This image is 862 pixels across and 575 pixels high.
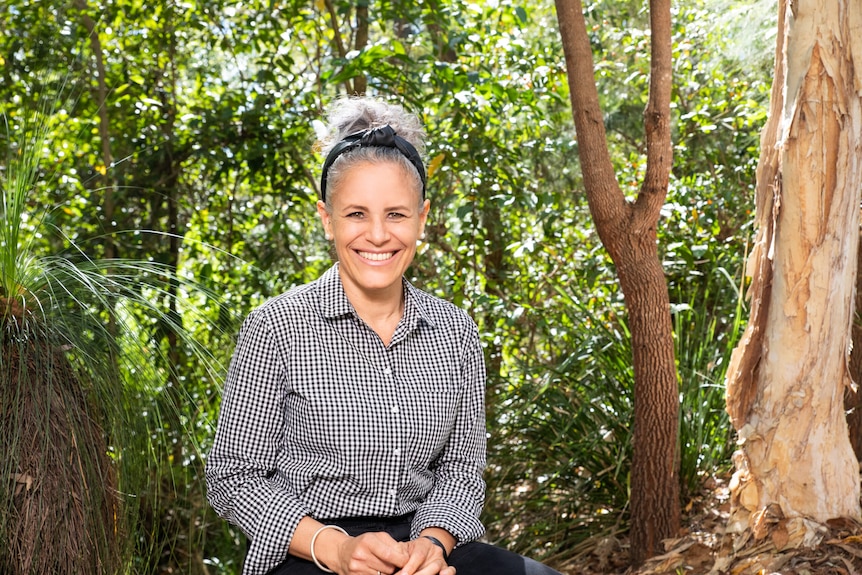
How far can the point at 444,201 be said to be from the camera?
432 centimetres

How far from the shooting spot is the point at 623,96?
5812 millimetres

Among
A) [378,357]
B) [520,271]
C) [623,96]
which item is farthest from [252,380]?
[623,96]

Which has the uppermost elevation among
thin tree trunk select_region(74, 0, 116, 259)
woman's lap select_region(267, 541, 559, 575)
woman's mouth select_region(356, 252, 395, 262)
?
thin tree trunk select_region(74, 0, 116, 259)

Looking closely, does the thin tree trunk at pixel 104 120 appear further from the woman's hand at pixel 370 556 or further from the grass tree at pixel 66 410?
the woman's hand at pixel 370 556

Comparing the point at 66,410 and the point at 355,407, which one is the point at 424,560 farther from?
the point at 66,410

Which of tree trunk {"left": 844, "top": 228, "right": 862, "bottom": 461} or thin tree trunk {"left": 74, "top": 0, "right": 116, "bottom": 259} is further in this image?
thin tree trunk {"left": 74, "top": 0, "right": 116, "bottom": 259}

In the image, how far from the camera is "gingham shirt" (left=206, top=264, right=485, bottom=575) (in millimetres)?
1739

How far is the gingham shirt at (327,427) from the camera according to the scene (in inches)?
68.5

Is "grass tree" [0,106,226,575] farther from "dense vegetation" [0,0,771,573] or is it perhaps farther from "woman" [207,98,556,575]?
"dense vegetation" [0,0,771,573]

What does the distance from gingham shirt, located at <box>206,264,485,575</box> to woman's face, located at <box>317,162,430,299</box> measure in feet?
0.29

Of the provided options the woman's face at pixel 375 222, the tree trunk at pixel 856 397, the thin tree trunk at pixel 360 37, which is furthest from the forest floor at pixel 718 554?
the thin tree trunk at pixel 360 37

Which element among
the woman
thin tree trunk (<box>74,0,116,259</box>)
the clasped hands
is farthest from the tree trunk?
thin tree trunk (<box>74,0,116,259</box>)

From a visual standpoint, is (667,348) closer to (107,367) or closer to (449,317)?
(449,317)

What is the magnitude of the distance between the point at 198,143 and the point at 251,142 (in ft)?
1.01
